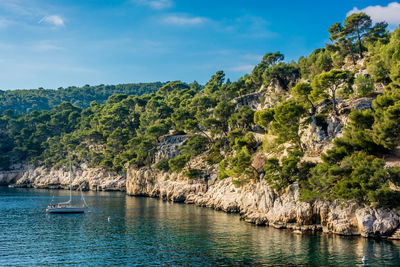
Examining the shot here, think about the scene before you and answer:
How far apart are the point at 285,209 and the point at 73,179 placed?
346 ft

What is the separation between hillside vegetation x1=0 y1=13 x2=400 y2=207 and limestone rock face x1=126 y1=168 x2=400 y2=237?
5.43 ft

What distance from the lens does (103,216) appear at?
2534 inches

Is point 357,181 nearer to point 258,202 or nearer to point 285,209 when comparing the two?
point 285,209

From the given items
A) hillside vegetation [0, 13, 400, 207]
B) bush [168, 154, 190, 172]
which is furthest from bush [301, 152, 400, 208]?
bush [168, 154, 190, 172]

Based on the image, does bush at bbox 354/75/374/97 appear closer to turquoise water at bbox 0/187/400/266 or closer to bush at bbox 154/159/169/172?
turquoise water at bbox 0/187/400/266

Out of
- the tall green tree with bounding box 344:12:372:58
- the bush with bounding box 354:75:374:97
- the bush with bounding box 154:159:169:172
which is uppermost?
the tall green tree with bounding box 344:12:372:58

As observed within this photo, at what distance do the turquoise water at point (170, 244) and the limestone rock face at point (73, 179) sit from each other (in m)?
59.5

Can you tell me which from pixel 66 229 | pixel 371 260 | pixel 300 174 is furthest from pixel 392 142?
pixel 66 229

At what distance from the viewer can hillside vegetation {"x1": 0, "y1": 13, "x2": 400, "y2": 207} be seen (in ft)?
158

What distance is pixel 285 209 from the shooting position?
51.5 metres

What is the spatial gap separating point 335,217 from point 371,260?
41.5 ft

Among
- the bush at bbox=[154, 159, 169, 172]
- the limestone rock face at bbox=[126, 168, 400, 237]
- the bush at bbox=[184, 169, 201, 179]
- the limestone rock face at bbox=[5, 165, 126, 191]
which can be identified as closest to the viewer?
the limestone rock face at bbox=[126, 168, 400, 237]

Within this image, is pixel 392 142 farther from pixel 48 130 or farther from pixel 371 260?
pixel 48 130

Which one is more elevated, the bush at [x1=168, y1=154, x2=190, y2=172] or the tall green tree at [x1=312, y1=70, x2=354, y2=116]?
the tall green tree at [x1=312, y1=70, x2=354, y2=116]
